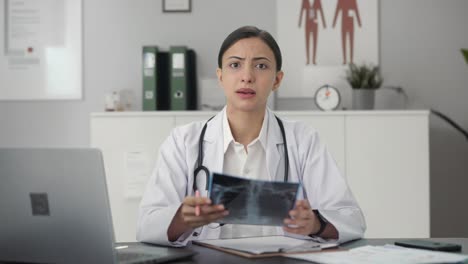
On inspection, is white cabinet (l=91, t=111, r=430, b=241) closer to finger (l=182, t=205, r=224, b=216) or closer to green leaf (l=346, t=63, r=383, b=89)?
green leaf (l=346, t=63, r=383, b=89)

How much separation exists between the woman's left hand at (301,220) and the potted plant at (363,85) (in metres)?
2.40

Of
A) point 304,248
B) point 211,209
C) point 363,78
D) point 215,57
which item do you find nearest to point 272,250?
point 304,248

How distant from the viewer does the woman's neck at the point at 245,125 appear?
2.17 metres

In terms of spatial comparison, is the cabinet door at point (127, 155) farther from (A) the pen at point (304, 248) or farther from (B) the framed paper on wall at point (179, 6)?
(A) the pen at point (304, 248)

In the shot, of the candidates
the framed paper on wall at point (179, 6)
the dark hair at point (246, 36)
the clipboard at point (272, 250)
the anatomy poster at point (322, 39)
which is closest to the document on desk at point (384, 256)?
the clipboard at point (272, 250)

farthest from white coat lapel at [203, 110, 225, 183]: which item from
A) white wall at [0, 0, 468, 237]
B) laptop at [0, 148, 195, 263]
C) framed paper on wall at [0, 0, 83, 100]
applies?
framed paper on wall at [0, 0, 83, 100]

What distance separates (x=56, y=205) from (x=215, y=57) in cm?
312

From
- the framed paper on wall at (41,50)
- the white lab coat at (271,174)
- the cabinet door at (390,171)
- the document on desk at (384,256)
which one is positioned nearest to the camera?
the document on desk at (384,256)

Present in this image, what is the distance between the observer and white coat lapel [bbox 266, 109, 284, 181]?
2121mm

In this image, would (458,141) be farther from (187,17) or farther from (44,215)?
(44,215)

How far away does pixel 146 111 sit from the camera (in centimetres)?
407

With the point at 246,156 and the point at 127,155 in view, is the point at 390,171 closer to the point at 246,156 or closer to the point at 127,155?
the point at 127,155

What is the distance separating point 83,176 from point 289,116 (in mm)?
2744

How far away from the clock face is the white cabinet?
0.70ft
